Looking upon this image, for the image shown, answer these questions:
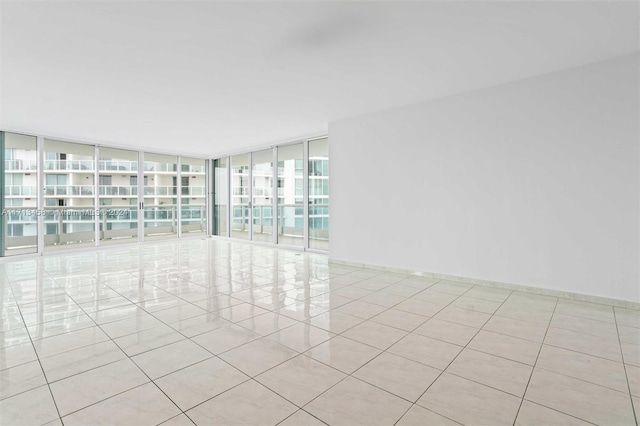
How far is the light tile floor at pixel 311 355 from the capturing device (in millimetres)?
1741

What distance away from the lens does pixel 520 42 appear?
317cm

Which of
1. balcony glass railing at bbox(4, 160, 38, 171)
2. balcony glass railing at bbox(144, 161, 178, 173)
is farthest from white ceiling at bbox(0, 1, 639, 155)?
balcony glass railing at bbox(144, 161, 178, 173)

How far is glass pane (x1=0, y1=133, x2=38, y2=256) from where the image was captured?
255 inches

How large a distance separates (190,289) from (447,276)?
378 centimetres

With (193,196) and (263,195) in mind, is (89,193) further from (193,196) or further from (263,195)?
(263,195)

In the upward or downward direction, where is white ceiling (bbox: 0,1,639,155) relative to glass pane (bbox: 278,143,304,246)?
upward

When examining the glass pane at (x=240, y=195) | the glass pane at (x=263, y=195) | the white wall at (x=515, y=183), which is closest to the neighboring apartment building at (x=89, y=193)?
the glass pane at (x=240, y=195)

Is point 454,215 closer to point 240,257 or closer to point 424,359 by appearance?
point 424,359

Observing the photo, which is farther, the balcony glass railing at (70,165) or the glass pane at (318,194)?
the glass pane at (318,194)

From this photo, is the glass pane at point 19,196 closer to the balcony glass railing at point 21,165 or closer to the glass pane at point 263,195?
the balcony glass railing at point 21,165

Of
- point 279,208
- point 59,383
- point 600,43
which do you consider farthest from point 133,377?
point 279,208

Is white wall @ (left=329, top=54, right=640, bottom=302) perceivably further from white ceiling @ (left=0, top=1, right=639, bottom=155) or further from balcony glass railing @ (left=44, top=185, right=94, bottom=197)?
balcony glass railing @ (left=44, top=185, right=94, bottom=197)

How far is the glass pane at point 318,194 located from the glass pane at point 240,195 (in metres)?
2.77

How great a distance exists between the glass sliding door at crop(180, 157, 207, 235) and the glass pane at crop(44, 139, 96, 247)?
241cm
